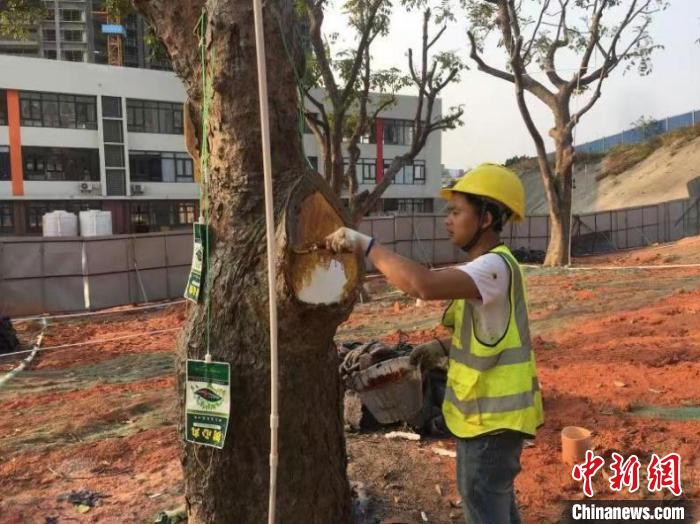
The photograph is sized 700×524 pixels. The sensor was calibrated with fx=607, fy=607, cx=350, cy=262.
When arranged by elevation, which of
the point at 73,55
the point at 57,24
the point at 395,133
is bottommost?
the point at 395,133

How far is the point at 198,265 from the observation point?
2424 mm

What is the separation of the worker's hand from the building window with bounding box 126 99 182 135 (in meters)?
29.4

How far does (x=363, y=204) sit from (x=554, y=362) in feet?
18.9

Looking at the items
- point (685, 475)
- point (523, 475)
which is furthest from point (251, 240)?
point (685, 475)

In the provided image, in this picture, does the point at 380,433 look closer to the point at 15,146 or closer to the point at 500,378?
the point at 500,378

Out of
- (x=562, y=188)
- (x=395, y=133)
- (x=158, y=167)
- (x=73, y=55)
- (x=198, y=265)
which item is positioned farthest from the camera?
(x=73, y=55)

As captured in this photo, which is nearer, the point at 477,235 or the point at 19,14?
the point at 477,235

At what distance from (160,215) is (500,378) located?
3160 cm

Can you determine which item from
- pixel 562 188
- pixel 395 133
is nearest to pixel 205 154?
pixel 562 188

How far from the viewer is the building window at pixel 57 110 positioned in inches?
1108

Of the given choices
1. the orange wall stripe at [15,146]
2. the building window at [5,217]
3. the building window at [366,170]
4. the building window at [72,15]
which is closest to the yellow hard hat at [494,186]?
the orange wall stripe at [15,146]

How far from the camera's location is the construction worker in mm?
2014

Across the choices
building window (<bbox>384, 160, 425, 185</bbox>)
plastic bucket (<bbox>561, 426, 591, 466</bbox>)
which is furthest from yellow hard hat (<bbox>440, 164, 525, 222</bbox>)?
building window (<bbox>384, 160, 425, 185</bbox>)

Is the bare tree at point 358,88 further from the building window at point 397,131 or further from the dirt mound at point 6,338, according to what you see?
the building window at point 397,131
